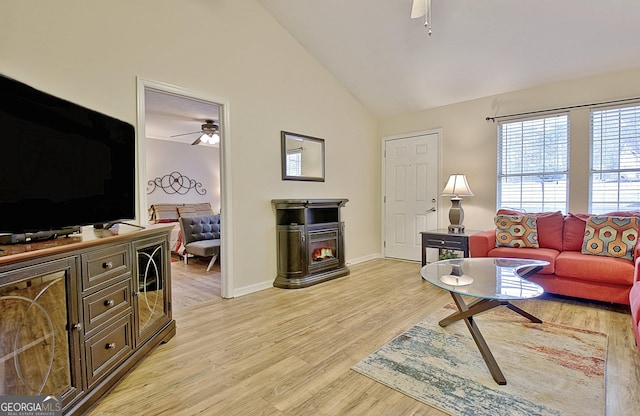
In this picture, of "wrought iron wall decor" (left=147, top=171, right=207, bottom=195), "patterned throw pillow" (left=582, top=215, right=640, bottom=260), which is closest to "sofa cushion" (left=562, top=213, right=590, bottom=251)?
"patterned throw pillow" (left=582, top=215, right=640, bottom=260)

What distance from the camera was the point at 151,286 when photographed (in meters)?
2.33

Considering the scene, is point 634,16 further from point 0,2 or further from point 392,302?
point 0,2

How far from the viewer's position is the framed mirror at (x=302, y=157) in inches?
162

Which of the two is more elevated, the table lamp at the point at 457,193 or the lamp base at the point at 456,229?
the table lamp at the point at 457,193

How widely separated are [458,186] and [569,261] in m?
1.57

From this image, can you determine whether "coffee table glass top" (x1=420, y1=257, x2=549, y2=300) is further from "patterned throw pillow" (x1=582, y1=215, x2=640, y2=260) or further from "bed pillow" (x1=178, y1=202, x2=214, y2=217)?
"bed pillow" (x1=178, y1=202, x2=214, y2=217)

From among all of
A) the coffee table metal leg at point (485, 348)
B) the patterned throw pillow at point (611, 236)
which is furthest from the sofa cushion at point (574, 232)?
the coffee table metal leg at point (485, 348)

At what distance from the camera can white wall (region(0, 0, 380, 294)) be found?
91.9 inches

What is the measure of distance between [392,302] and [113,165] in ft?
9.02

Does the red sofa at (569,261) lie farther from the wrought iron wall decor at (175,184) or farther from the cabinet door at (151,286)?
the wrought iron wall decor at (175,184)

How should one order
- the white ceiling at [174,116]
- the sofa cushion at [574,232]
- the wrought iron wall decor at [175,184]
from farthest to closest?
the wrought iron wall decor at [175,184] < the white ceiling at [174,116] < the sofa cushion at [574,232]

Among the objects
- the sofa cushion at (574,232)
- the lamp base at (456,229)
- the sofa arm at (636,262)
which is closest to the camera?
the sofa arm at (636,262)

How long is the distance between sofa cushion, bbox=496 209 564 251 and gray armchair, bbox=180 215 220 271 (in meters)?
4.29

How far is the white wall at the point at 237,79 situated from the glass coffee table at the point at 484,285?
210 cm
